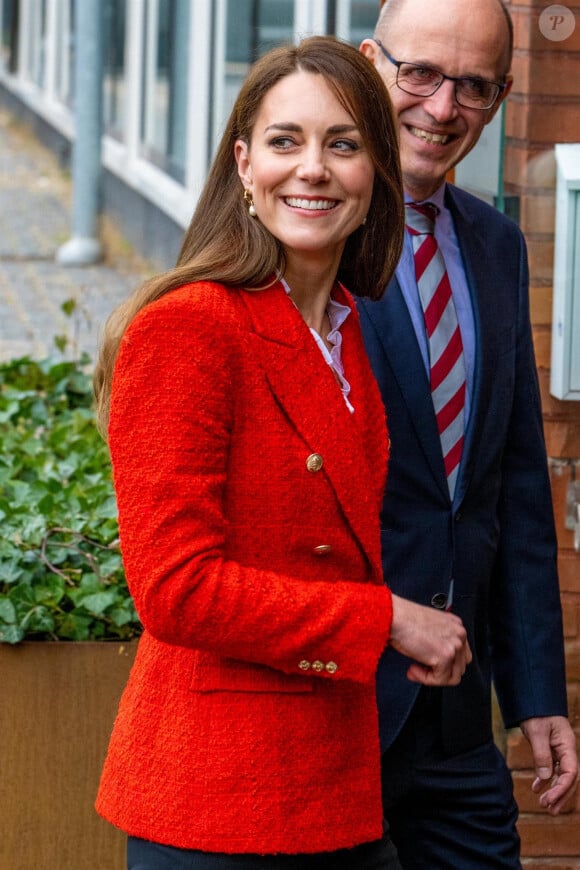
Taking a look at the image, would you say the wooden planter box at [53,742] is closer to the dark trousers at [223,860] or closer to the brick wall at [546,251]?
the brick wall at [546,251]

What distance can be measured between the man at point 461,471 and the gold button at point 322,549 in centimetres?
56

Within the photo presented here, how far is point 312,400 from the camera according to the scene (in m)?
2.25

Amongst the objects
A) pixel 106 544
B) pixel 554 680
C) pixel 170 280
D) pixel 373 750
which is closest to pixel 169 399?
pixel 170 280

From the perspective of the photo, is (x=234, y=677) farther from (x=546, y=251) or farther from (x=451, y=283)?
(x=546, y=251)

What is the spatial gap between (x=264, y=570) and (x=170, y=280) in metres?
0.40

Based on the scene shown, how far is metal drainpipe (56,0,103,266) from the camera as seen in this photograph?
13219mm

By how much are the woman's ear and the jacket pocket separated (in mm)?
655

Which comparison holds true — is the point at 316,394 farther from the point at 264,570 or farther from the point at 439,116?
the point at 439,116

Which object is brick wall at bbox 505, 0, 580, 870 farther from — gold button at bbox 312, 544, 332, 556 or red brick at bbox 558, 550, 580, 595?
gold button at bbox 312, 544, 332, 556

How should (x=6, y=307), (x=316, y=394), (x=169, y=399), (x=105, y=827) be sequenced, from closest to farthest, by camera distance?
(x=169, y=399), (x=316, y=394), (x=105, y=827), (x=6, y=307)

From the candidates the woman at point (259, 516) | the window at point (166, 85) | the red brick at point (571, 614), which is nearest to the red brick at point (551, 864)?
the red brick at point (571, 614)

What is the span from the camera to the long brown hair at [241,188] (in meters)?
2.27

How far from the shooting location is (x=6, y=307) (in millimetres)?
11555

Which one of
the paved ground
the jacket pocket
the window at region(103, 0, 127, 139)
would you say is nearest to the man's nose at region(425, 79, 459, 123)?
the jacket pocket
